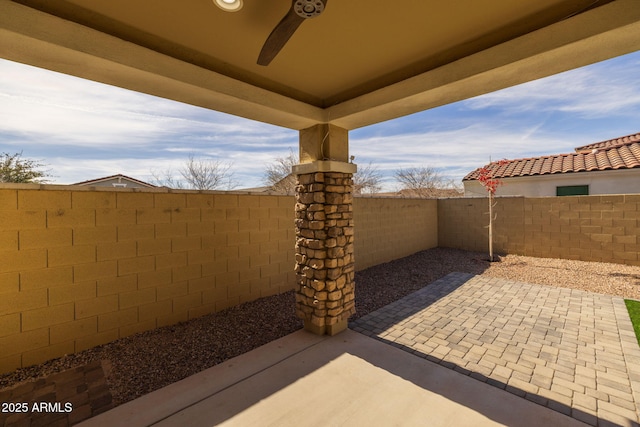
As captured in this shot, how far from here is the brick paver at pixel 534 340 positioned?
2.42 meters

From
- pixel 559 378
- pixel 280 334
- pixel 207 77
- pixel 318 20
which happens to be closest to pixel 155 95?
pixel 207 77

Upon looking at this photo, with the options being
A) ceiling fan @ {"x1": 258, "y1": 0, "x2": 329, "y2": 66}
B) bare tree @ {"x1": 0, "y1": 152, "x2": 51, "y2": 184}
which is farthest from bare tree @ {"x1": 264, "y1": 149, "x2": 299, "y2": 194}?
ceiling fan @ {"x1": 258, "y1": 0, "x2": 329, "y2": 66}

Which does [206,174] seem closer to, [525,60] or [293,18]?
[293,18]

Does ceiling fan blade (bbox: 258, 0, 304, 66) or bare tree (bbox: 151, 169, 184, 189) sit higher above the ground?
bare tree (bbox: 151, 169, 184, 189)

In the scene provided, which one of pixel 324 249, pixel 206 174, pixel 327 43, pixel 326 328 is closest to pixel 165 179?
pixel 206 174

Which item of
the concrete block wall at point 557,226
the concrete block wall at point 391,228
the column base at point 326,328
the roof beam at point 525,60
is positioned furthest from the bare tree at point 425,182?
the roof beam at point 525,60

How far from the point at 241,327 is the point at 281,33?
11.1ft

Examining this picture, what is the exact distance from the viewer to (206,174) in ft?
37.1

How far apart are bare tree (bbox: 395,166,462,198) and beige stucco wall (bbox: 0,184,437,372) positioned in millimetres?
16670

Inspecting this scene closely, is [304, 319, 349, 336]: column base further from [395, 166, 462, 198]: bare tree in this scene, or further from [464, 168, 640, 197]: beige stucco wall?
[395, 166, 462, 198]: bare tree

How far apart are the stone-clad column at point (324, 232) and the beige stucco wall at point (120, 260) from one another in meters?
1.24

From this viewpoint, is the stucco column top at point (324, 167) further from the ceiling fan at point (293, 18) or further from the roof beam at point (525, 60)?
the ceiling fan at point (293, 18)

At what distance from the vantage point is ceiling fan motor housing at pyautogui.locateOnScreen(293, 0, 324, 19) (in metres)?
1.48

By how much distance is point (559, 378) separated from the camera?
8.70 feet
